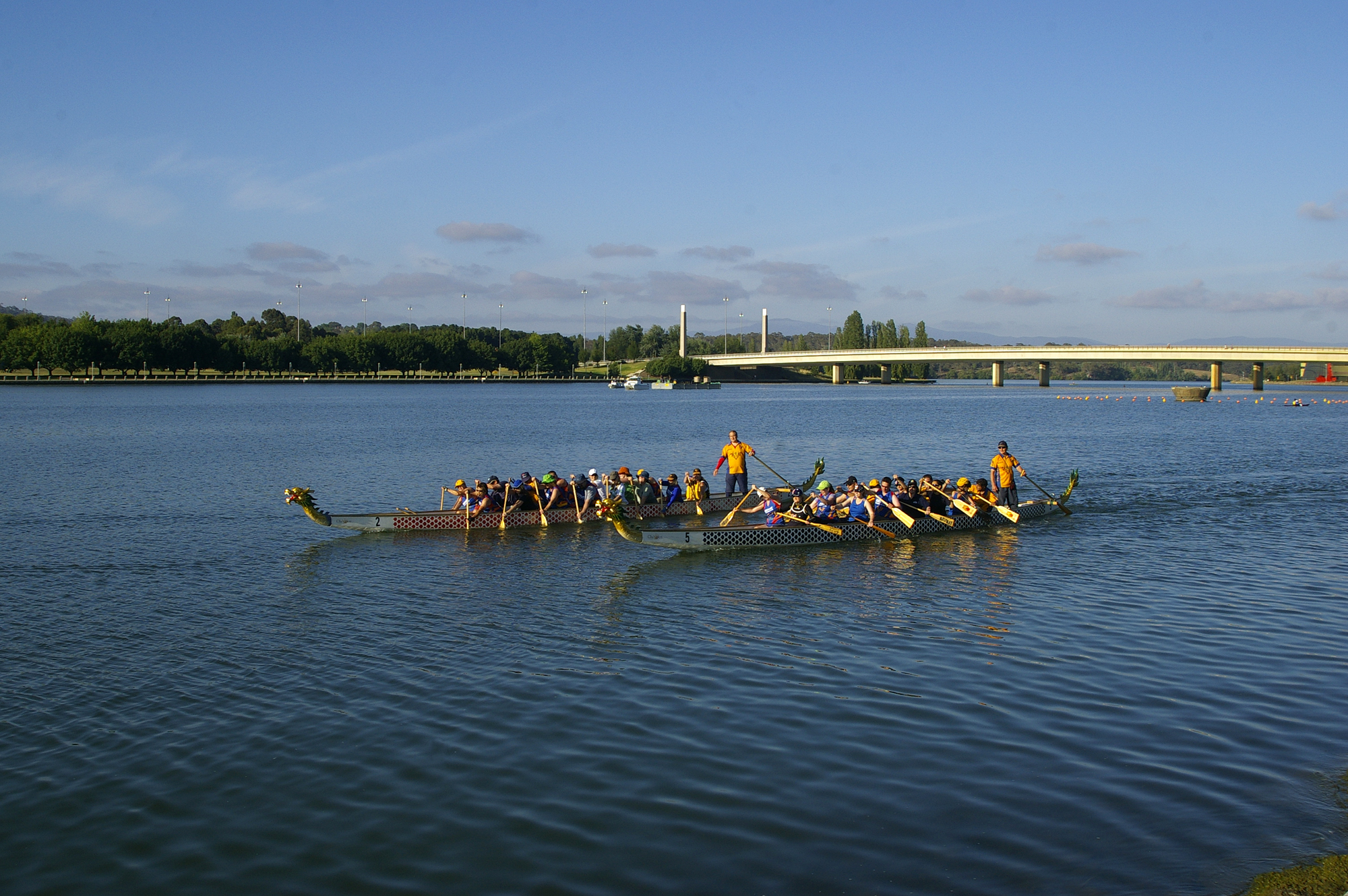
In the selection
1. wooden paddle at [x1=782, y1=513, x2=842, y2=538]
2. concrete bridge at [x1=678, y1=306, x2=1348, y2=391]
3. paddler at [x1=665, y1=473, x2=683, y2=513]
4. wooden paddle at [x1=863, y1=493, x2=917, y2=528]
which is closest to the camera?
wooden paddle at [x1=782, y1=513, x2=842, y2=538]

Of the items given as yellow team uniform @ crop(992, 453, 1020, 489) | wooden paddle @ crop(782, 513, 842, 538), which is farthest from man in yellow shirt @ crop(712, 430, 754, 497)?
yellow team uniform @ crop(992, 453, 1020, 489)

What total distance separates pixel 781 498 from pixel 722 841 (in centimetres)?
1920

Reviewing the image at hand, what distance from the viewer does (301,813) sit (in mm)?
10312

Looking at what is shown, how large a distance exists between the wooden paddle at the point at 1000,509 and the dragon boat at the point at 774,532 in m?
0.33

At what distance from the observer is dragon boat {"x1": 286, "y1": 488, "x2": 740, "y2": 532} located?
26.7 metres

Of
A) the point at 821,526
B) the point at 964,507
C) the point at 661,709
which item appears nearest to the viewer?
the point at 661,709

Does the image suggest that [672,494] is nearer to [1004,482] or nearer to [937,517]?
[937,517]

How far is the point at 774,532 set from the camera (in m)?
25.4

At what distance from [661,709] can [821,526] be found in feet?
43.7

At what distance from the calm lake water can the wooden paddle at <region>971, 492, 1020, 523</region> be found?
1366 mm

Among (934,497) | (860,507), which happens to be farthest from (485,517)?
(934,497)

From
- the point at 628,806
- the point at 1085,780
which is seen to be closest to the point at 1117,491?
the point at 1085,780

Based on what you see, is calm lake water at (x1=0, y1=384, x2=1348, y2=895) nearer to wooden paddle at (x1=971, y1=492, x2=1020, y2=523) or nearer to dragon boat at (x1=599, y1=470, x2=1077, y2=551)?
dragon boat at (x1=599, y1=470, x2=1077, y2=551)

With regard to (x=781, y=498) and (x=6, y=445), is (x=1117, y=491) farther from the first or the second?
(x=6, y=445)
